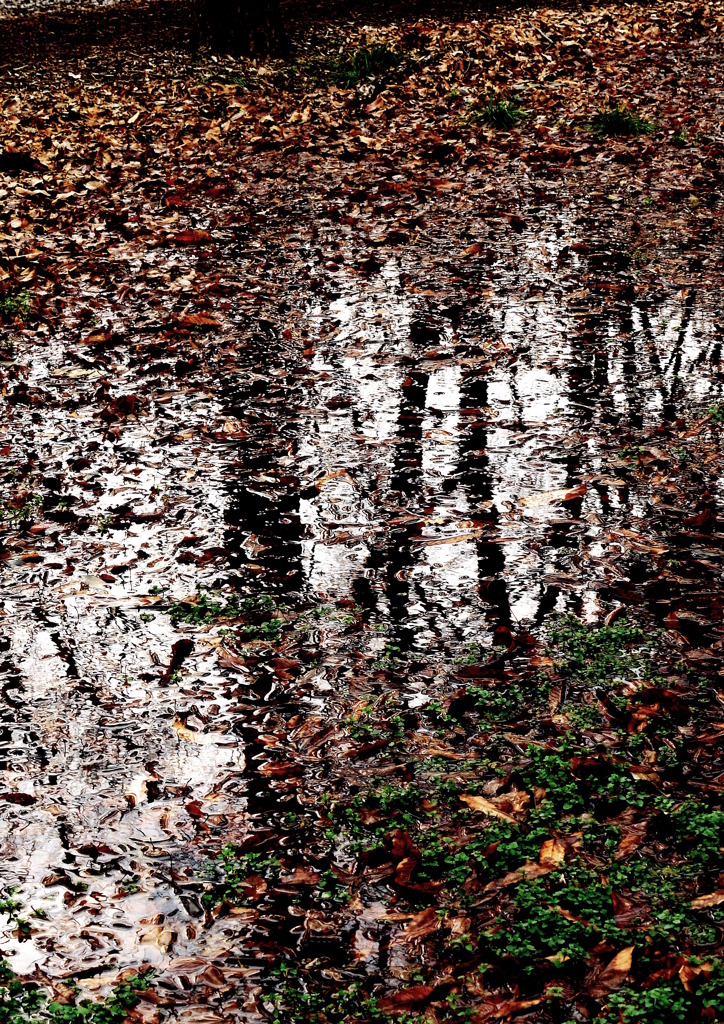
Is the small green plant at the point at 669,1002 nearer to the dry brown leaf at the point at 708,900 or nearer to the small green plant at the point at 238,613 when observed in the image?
the dry brown leaf at the point at 708,900

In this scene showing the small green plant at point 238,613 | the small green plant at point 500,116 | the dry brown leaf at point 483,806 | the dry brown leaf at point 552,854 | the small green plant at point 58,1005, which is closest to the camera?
the small green plant at point 58,1005

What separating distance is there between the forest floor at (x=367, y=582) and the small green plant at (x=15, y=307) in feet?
0.16

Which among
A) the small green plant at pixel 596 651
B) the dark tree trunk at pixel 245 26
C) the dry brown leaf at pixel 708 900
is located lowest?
the dry brown leaf at pixel 708 900

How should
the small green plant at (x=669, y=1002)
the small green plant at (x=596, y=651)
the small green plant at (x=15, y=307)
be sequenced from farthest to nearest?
the small green plant at (x=15, y=307) → the small green plant at (x=596, y=651) → the small green plant at (x=669, y=1002)

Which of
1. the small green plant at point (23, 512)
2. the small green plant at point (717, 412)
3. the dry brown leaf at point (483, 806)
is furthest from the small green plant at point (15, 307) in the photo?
the dry brown leaf at point (483, 806)

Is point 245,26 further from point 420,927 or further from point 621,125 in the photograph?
point 420,927

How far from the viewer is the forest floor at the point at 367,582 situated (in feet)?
9.74

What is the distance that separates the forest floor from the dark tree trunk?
3.04 meters

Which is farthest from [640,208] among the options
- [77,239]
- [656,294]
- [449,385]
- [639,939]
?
[639,939]

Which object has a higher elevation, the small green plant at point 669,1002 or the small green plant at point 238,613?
the small green plant at point 238,613

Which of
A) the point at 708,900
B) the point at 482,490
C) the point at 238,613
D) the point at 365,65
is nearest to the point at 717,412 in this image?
the point at 482,490

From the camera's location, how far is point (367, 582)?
4453 mm

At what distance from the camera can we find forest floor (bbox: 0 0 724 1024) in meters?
2.97

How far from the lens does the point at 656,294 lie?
6.84 m
